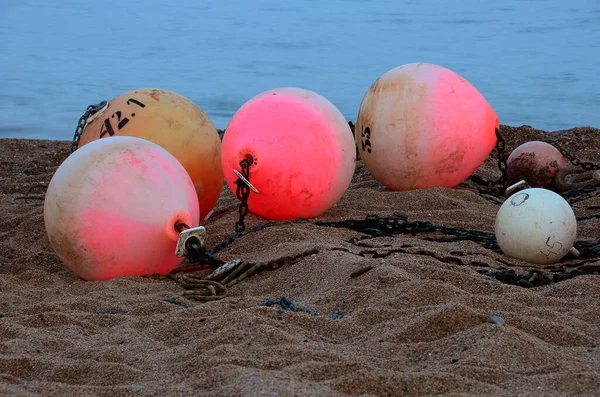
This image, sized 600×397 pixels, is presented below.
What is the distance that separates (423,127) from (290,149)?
46.2 inches

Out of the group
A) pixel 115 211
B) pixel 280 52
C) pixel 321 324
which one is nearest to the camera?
pixel 321 324

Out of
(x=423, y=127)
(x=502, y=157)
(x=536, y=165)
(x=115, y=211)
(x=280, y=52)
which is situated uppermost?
(x=423, y=127)

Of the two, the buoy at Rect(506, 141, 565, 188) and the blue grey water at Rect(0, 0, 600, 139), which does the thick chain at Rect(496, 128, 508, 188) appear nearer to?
the buoy at Rect(506, 141, 565, 188)

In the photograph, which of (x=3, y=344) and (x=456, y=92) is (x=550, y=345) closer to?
(x=3, y=344)

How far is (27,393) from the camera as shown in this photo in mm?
2600

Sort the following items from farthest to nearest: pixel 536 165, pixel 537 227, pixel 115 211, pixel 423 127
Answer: pixel 536 165, pixel 423 127, pixel 537 227, pixel 115 211

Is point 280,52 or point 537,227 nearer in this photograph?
point 537,227

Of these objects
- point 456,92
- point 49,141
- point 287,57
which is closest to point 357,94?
point 287,57

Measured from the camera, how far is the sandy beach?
270 centimetres

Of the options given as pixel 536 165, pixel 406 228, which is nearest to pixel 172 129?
pixel 406 228

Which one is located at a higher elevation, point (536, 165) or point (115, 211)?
point (115, 211)

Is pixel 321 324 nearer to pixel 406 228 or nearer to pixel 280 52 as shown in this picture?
pixel 406 228

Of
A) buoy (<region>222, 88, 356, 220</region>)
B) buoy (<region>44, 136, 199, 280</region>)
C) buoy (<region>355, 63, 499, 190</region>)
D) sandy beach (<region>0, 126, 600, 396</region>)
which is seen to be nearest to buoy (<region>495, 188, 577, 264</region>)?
sandy beach (<region>0, 126, 600, 396</region>)

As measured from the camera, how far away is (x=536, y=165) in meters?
6.25
